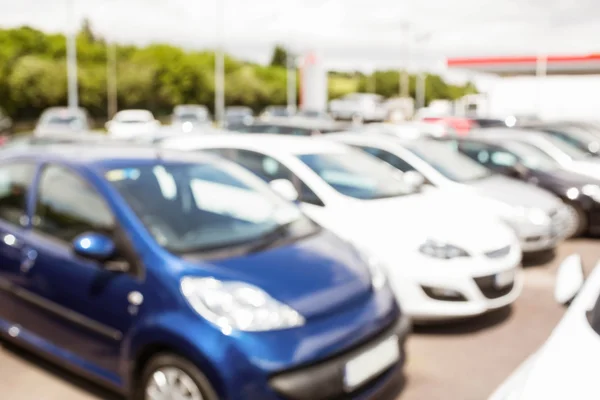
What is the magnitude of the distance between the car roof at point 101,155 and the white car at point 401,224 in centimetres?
111

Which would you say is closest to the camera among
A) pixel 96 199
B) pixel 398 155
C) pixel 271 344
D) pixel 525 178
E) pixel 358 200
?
pixel 271 344

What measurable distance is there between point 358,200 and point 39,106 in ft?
144

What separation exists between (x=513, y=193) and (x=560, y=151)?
10.8 feet

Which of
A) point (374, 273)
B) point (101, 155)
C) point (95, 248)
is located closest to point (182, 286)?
point (95, 248)

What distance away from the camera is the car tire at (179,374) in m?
2.91

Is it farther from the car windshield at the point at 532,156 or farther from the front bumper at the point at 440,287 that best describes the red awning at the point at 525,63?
the front bumper at the point at 440,287

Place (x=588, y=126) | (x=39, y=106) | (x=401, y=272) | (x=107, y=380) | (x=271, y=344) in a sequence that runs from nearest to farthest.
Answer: (x=271, y=344) < (x=107, y=380) < (x=401, y=272) < (x=588, y=126) < (x=39, y=106)

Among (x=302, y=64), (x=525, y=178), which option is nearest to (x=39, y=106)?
(x=302, y=64)

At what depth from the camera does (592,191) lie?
8.38m

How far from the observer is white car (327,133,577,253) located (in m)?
6.84

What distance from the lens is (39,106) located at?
44562 mm

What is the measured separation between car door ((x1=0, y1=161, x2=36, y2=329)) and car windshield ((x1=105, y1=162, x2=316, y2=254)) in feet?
2.38

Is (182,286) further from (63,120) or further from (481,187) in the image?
(63,120)

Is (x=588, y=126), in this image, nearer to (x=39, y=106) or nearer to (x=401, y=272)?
(x=401, y=272)
